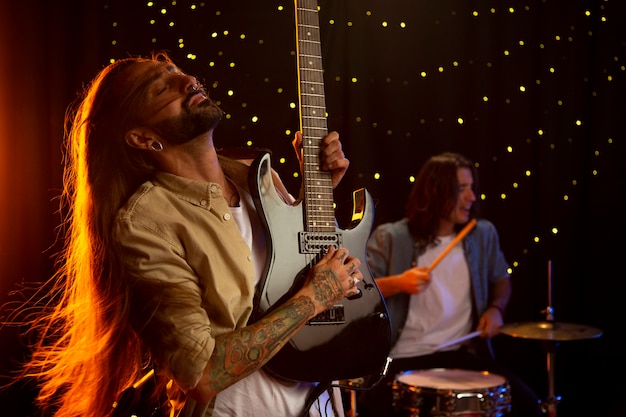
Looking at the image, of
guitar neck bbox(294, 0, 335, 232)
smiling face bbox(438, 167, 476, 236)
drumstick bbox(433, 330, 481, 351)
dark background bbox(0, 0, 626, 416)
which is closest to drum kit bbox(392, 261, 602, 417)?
drumstick bbox(433, 330, 481, 351)

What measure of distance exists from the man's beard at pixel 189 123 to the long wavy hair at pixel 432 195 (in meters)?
2.02

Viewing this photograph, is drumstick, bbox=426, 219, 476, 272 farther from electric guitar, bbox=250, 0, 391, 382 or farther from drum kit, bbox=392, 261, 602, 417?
electric guitar, bbox=250, 0, 391, 382

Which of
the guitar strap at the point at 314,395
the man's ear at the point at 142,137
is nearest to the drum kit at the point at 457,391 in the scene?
the guitar strap at the point at 314,395

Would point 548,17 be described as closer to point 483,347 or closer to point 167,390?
point 483,347

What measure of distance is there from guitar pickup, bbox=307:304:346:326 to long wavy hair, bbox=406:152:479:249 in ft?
6.44

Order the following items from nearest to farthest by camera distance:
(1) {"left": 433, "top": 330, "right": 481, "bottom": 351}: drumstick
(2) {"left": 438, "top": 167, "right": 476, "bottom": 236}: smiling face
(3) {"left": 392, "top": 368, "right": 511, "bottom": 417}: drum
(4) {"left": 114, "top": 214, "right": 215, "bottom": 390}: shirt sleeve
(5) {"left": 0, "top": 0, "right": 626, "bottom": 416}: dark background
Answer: (4) {"left": 114, "top": 214, "right": 215, "bottom": 390}: shirt sleeve
(3) {"left": 392, "top": 368, "right": 511, "bottom": 417}: drum
(5) {"left": 0, "top": 0, "right": 626, "bottom": 416}: dark background
(1) {"left": 433, "top": 330, "right": 481, "bottom": 351}: drumstick
(2) {"left": 438, "top": 167, "right": 476, "bottom": 236}: smiling face

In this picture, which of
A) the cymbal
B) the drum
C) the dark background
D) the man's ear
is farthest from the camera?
the cymbal

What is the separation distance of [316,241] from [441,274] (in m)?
2.07

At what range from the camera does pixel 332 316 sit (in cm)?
165

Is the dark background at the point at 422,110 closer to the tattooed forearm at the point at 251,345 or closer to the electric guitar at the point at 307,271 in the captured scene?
the electric guitar at the point at 307,271

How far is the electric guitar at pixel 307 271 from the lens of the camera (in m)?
1.59

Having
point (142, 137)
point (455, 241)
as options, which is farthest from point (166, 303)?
point (455, 241)

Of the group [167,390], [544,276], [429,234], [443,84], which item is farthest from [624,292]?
[167,390]

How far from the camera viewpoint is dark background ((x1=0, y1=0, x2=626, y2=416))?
302cm
